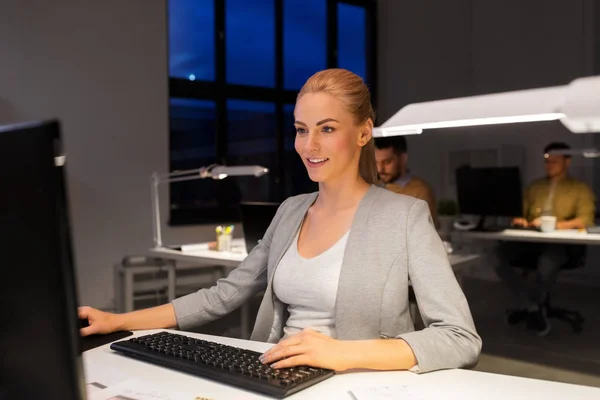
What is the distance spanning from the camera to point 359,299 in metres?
1.30

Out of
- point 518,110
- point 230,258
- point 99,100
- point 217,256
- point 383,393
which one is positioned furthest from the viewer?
point 99,100

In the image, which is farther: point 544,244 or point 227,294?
point 544,244

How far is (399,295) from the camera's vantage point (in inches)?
51.5

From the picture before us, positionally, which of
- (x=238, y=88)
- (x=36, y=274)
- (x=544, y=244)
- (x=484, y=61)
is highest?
(x=484, y=61)

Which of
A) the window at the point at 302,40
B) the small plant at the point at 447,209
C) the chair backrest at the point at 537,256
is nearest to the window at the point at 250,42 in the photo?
the window at the point at 302,40

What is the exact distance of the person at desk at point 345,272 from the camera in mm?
1142

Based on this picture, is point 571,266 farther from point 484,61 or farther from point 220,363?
point 220,363

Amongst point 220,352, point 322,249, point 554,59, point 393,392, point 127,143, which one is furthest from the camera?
point 554,59

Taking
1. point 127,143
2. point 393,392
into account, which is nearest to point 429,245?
point 393,392

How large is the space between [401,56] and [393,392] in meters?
6.54

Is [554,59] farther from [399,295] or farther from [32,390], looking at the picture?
[32,390]

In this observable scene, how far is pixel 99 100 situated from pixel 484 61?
425 centimetres

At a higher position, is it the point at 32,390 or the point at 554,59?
the point at 554,59

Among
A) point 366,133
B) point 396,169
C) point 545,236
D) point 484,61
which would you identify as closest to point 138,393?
point 366,133
